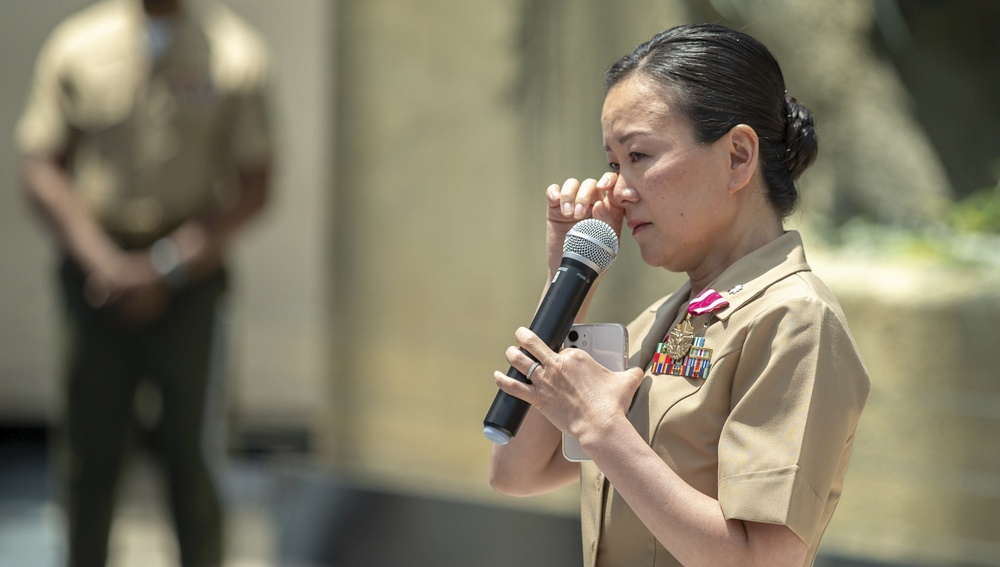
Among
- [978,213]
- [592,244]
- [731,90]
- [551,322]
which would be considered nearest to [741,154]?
[731,90]

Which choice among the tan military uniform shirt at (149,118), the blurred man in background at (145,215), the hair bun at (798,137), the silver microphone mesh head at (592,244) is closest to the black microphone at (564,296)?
the silver microphone mesh head at (592,244)

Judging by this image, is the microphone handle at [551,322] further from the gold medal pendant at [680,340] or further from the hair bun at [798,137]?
the hair bun at [798,137]

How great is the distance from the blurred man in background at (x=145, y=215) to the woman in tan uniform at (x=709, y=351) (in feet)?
7.99

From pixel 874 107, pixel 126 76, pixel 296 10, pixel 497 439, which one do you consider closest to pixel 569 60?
pixel 874 107

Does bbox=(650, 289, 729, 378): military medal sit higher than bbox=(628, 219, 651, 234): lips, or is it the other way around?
bbox=(628, 219, 651, 234): lips

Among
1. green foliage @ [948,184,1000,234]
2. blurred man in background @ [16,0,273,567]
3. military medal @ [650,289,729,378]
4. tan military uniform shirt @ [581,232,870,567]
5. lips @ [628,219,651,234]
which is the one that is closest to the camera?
tan military uniform shirt @ [581,232,870,567]

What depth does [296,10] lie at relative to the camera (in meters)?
6.54

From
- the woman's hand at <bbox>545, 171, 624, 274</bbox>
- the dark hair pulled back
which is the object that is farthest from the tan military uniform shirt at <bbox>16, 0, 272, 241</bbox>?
the dark hair pulled back

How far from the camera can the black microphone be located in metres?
1.46

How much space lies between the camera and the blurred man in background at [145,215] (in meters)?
3.80

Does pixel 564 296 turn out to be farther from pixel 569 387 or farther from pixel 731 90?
pixel 731 90

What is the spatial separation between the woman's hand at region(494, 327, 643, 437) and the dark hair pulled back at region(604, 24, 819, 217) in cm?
32

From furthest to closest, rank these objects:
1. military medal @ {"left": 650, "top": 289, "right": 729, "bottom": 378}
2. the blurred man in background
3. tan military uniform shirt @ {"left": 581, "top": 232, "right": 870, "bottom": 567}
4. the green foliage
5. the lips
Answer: the green foliage → the blurred man in background → the lips → military medal @ {"left": 650, "top": 289, "right": 729, "bottom": 378} → tan military uniform shirt @ {"left": 581, "top": 232, "right": 870, "bottom": 567}

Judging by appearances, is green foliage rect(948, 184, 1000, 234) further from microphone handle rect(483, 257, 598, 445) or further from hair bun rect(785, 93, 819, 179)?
microphone handle rect(483, 257, 598, 445)
